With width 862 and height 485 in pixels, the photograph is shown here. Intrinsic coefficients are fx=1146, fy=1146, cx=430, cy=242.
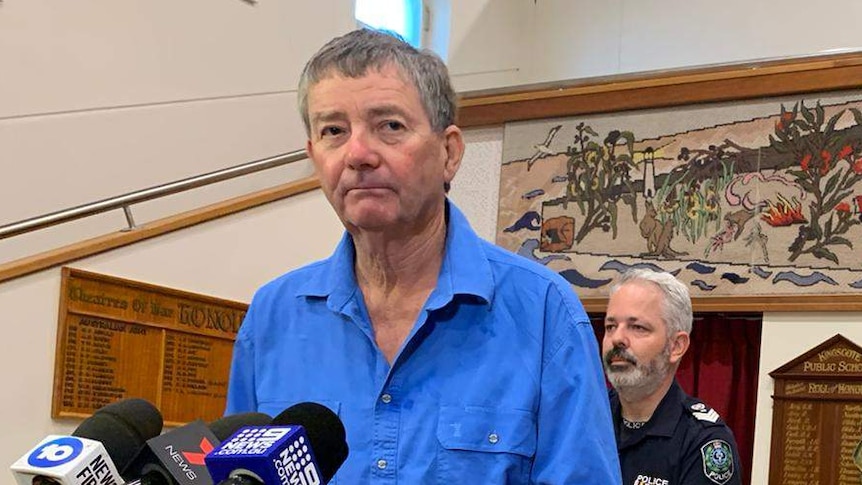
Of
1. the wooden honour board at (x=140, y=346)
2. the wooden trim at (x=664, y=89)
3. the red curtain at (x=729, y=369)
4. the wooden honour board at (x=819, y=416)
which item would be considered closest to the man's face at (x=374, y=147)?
the wooden honour board at (x=140, y=346)

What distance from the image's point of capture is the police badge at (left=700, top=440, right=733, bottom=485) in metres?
3.53

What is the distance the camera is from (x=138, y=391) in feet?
20.4

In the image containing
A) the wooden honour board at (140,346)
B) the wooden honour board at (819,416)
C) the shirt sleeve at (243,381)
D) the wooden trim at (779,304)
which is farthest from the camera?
the wooden trim at (779,304)

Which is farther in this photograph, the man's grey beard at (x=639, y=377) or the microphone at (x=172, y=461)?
the man's grey beard at (x=639, y=377)

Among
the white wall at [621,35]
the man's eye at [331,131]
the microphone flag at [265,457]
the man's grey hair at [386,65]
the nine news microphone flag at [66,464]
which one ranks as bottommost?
the nine news microphone flag at [66,464]

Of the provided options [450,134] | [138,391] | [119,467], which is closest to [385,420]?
[450,134]

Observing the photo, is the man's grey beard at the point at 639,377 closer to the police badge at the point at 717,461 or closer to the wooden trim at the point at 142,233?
the police badge at the point at 717,461

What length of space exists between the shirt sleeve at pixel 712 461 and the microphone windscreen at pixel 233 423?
2.31 m

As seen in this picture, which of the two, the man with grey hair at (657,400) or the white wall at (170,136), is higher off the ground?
the white wall at (170,136)

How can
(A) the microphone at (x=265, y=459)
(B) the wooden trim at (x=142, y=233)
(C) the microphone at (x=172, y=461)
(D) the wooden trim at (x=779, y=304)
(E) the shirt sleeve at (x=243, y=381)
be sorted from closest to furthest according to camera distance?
(A) the microphone at (x=265, y=459) → (C) the microphone at (x=172, y=461) → (E) the shirt sleeve at (x=243, y=381) → (B) the wooden trim at (x=142, y=233) → (D) the wooden trim at (x=779, y=304)

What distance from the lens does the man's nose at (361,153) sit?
1.98 metres

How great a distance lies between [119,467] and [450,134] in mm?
992

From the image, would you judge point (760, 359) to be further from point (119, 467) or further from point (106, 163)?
point (119, 467)

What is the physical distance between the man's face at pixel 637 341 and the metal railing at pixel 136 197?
321cm
